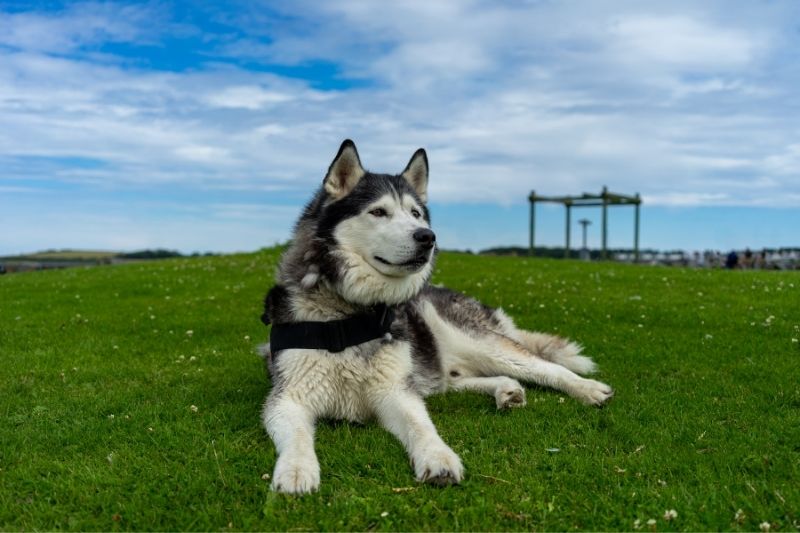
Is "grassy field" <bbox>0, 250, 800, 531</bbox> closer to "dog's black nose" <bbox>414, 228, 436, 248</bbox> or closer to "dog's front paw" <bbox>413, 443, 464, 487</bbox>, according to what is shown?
"dog's front paw" <bbox>413, 443, 464, 487</bbox>

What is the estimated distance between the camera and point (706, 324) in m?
11.5

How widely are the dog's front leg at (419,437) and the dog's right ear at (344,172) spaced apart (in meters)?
1.99

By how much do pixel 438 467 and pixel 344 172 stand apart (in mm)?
2942

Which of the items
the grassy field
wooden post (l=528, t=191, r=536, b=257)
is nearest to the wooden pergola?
wooden post (l=528, t=191, r=536, b=257)

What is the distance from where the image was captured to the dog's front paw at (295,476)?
14.9 feet

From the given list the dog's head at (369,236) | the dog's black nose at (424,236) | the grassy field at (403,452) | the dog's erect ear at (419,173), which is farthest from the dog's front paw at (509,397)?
the dog's erect ear at (419,173)

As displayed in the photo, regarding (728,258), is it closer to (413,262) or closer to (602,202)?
(602,202)

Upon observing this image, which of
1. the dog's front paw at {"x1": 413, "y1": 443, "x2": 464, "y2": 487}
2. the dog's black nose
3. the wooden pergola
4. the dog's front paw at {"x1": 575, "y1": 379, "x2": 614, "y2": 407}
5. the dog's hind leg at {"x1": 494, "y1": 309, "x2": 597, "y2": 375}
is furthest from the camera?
the wooden pergola

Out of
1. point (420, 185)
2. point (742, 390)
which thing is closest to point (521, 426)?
point (420, 185)

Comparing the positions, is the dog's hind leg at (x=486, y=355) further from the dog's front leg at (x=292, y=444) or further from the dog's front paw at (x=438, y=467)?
the dog's front paw at (x=438, y=467)

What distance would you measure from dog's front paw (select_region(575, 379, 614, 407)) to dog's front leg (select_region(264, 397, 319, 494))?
2.92 metres

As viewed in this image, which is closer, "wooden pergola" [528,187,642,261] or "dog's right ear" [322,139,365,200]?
"dog's right ear" [322,139,365,200]

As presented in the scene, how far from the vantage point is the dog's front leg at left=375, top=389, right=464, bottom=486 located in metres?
4.70

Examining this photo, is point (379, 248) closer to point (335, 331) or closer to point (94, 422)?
point (335, 331)
